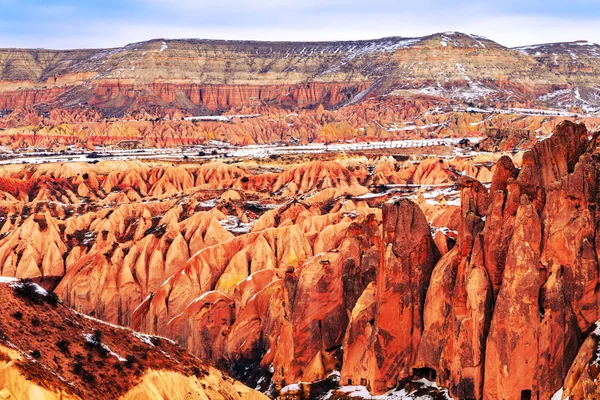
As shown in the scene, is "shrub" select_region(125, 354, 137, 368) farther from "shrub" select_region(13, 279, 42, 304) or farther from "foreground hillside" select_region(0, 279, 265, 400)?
"shrub" select_region(13, 279, 42, 304)

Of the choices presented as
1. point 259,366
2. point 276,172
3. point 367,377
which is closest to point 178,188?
Answer: point 276,172

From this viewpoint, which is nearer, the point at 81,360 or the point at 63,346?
the point at 81,360

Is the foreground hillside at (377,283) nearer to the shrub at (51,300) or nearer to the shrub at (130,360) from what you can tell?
the shrub at (130,360)

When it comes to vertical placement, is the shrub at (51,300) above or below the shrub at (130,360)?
above

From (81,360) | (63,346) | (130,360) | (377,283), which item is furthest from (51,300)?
(377,283)

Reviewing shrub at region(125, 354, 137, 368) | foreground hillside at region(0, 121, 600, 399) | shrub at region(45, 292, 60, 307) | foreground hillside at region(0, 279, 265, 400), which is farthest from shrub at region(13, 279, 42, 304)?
shrub at region(125, 354, 137, 368)

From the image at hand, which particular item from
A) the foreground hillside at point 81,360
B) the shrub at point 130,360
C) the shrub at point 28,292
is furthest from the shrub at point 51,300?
the shrub at point 130,360

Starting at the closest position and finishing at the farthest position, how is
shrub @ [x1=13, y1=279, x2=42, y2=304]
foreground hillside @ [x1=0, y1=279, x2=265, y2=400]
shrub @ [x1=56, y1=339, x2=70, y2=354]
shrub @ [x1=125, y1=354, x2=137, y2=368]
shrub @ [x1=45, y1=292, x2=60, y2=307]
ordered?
foreground hillside @ [x1=0, y1=279, x2=265, y2=400], shrub @ [x1=56, y1=339, x2=70, y2=354], shrub @ [x1=125, y1=354, x2=137, y2=368], shrub @ [x1=13, y1=279, x2=42, y2=304], shrub @ [x1=45, y1=292, x2=60, y2=307]

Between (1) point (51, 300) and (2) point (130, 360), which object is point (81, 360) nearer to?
(2) point (130, 360)

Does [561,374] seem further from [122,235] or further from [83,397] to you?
[122,235]
